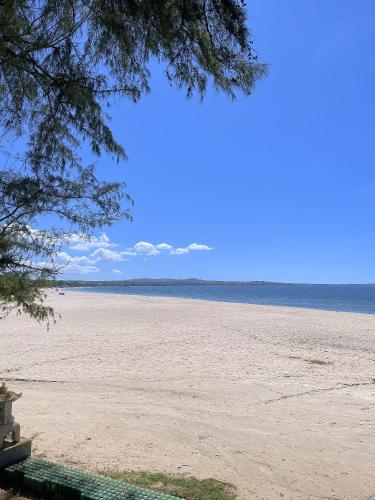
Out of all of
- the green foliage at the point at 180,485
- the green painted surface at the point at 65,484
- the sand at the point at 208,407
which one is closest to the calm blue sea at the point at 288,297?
the sand at the point at 208,407

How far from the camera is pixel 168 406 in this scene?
23.7 ft

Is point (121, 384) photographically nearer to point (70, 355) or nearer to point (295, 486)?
point (70, 355)

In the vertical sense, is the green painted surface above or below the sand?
above

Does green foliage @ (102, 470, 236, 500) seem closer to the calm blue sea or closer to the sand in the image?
the sand

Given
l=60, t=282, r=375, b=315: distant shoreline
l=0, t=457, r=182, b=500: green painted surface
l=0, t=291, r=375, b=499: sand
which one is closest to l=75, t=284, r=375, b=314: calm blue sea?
l=60, t=282, r=375, b=315: distant shoreline

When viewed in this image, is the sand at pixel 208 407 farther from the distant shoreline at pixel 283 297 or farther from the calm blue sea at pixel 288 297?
the calm blue sea at pixel 288 297

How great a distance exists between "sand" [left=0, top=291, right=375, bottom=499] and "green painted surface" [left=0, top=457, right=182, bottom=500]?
0.61m

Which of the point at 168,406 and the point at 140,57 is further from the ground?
the point at 140,57

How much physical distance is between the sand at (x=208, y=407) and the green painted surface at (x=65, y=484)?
2.00 feet

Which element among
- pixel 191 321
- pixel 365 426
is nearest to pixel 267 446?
pixel 365 426

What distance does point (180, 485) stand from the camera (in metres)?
4.17

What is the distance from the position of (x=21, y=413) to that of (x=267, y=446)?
10.3 feet

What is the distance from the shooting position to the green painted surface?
3701mm

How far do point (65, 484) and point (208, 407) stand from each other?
377 cm
